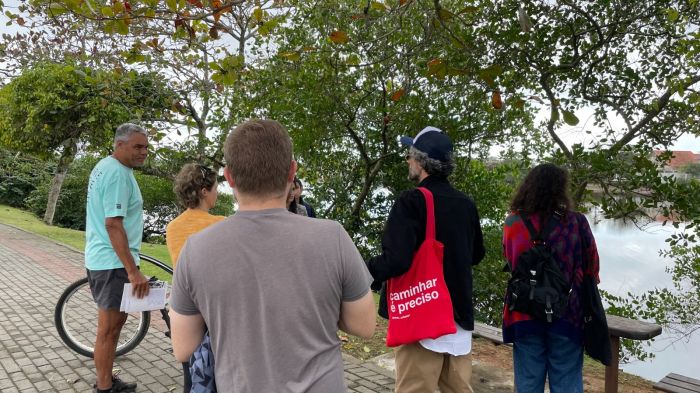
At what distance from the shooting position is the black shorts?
3.42 metres

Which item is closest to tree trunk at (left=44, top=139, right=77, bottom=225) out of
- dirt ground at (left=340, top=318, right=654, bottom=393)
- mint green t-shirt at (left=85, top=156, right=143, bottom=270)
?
mint green t-shirt at (left=85, top=156, right=143, bottom=270)

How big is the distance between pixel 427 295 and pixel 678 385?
8.53ft

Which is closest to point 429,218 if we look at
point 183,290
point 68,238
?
point 183,290

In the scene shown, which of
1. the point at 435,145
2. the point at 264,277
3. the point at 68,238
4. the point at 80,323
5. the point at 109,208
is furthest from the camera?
the point at 68,238

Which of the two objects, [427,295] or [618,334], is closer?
[427,295]

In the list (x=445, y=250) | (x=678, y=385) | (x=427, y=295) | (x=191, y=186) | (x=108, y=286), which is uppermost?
(x=191, y=186)

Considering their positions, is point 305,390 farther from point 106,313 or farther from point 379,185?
point 379,185

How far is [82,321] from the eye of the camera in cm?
479

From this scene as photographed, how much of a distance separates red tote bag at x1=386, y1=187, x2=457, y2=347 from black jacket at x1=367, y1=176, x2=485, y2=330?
0.15 ft

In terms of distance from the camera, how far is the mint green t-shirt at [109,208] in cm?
327

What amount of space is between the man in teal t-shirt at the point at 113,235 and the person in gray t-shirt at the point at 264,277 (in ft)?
6.46

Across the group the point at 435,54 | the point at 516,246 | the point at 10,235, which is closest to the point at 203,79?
the point at 435,54

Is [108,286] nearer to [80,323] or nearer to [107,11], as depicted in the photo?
[80,323]

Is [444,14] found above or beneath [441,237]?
above
